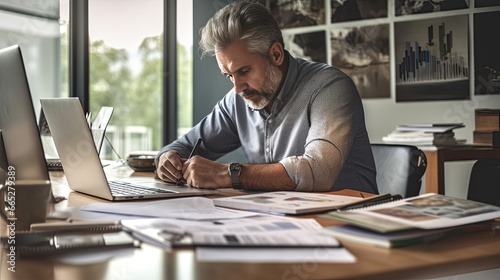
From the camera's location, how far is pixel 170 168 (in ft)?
4.83

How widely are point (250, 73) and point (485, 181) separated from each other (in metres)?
1.93

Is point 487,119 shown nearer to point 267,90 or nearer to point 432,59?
point 432,59

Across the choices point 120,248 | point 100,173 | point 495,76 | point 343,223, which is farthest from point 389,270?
point 495,76

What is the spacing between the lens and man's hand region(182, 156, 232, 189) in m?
1.31

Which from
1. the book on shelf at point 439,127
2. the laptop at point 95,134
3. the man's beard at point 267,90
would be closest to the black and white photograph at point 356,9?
the book on shelf at point 439,127

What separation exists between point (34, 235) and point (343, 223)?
0.46 metres

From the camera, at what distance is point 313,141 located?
1443mm

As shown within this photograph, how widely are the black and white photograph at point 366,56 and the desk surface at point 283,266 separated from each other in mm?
2860

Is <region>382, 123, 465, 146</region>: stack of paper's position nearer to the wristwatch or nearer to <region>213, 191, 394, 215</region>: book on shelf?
the wristwatch

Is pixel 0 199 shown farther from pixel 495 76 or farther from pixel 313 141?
pixel 495 76

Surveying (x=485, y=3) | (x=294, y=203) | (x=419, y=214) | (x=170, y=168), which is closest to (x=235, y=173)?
(x=170, y=168)

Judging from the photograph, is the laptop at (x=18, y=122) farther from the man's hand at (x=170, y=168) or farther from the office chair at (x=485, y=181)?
the office chair at (x=485, y=181)

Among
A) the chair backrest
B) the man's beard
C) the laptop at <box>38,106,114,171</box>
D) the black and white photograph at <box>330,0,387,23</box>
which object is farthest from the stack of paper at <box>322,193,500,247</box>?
the black and white photograph at <box>330,0,387,23</box>

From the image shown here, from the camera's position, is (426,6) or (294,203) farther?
(426,6)
